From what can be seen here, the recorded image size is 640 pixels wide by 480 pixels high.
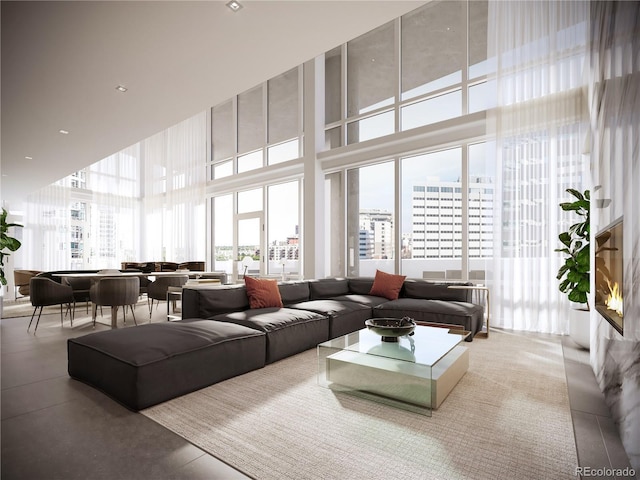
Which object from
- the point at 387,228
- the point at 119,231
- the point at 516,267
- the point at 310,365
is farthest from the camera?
the point at 119,231

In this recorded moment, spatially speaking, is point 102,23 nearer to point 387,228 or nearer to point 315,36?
point 315,36

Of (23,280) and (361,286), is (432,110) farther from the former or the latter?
(23,280)

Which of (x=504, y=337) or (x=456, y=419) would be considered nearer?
(x=456, y=419)

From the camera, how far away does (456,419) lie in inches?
88.7

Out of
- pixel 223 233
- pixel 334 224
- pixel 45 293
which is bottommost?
pixel 45 293

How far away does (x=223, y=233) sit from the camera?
10078mm

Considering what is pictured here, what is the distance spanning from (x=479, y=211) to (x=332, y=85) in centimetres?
415

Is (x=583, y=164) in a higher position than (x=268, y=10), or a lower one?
lower

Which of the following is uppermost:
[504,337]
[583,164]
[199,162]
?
[199,162]

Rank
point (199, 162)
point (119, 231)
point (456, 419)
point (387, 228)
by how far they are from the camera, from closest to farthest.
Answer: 1. point (456, 419)
2. point (387, 228)
3. point (199, 162)
4. point (119, 231)

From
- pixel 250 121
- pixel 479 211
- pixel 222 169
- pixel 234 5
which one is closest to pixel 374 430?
pixel 234 5

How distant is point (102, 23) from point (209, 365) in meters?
2.54

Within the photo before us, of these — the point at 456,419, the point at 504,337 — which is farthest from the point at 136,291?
the point at 504,337

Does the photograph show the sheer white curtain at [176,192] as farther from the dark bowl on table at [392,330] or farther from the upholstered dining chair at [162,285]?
the dark bowl on table at [392,330]
